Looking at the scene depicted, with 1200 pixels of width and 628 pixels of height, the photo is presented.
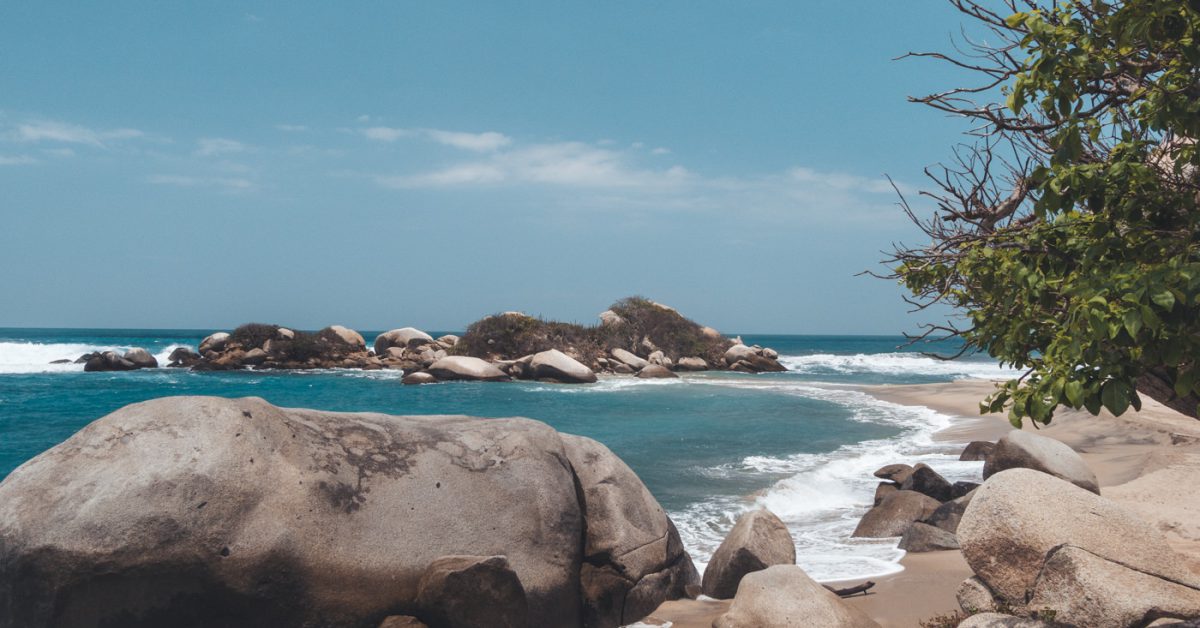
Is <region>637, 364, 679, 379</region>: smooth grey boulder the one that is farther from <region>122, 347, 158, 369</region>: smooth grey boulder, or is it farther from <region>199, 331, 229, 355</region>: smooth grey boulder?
<region>122, 347, 158, 369</region>: smooth grey boulder

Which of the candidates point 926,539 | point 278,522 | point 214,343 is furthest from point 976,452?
point 214,343

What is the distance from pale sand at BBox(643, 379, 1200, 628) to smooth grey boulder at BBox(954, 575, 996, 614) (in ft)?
1.90

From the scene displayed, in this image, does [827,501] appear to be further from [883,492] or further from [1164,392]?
[1164,392]

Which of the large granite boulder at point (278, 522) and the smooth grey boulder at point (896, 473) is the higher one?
the large granite boulder at point (278, 522)

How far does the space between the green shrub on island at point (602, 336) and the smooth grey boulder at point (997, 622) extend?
134 feet

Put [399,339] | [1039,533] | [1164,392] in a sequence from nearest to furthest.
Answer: [1164,392], [1039,533], [399,339]

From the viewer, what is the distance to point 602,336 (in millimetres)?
51094

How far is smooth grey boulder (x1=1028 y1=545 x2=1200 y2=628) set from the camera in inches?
207

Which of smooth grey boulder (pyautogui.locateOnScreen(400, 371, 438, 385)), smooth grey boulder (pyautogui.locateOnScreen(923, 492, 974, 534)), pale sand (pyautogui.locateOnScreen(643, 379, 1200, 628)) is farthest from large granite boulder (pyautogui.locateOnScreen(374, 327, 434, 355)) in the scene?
smooth grey boulder (pyautogui.locateOnScreen(923, 492, 974, 534))

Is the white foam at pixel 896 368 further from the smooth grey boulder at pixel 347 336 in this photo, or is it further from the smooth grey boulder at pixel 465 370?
the smooth grey boulder at pixel 347 336

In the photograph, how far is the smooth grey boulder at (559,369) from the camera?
39.0 metres

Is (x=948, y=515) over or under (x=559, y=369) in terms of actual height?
under

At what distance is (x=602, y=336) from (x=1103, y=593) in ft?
150

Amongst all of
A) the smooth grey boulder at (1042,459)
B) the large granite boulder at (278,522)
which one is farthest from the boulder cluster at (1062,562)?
the smooth grey boulder at (1042,459)
